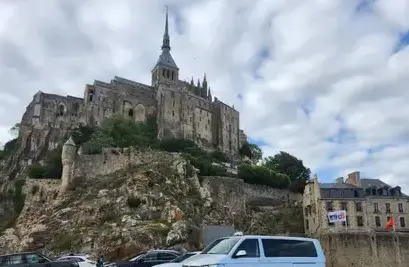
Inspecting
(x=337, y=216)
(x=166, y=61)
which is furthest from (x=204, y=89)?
(x=337, y=216)

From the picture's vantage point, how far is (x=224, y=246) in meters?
14.0

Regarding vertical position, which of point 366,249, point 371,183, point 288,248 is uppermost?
point 371,183

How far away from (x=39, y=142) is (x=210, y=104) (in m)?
40.2

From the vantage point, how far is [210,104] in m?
108

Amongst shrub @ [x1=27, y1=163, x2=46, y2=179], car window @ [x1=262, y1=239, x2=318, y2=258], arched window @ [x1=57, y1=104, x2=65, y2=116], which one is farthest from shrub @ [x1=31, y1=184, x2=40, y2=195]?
car window @ [x1=262, y1=239, x2=318, y2=258]

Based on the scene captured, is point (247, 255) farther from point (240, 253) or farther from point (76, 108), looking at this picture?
point (76, 108)

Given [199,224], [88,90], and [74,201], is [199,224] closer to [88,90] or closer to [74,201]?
[74,201]

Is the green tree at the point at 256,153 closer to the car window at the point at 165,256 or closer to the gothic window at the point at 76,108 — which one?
the gothic window at the point at 76,108

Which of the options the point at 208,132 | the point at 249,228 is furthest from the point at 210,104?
the point at 249,228

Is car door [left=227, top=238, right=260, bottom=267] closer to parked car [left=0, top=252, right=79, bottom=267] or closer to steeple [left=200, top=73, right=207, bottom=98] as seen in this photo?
parked car [left=0, top=252, right=79, bottom=267]

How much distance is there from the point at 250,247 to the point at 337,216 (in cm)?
4394

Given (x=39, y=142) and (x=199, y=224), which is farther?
(x=39, y=142)

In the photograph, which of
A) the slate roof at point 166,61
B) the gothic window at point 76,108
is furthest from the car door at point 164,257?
the slate roof at point 166,61

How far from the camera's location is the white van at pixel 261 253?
13031 millimetres
